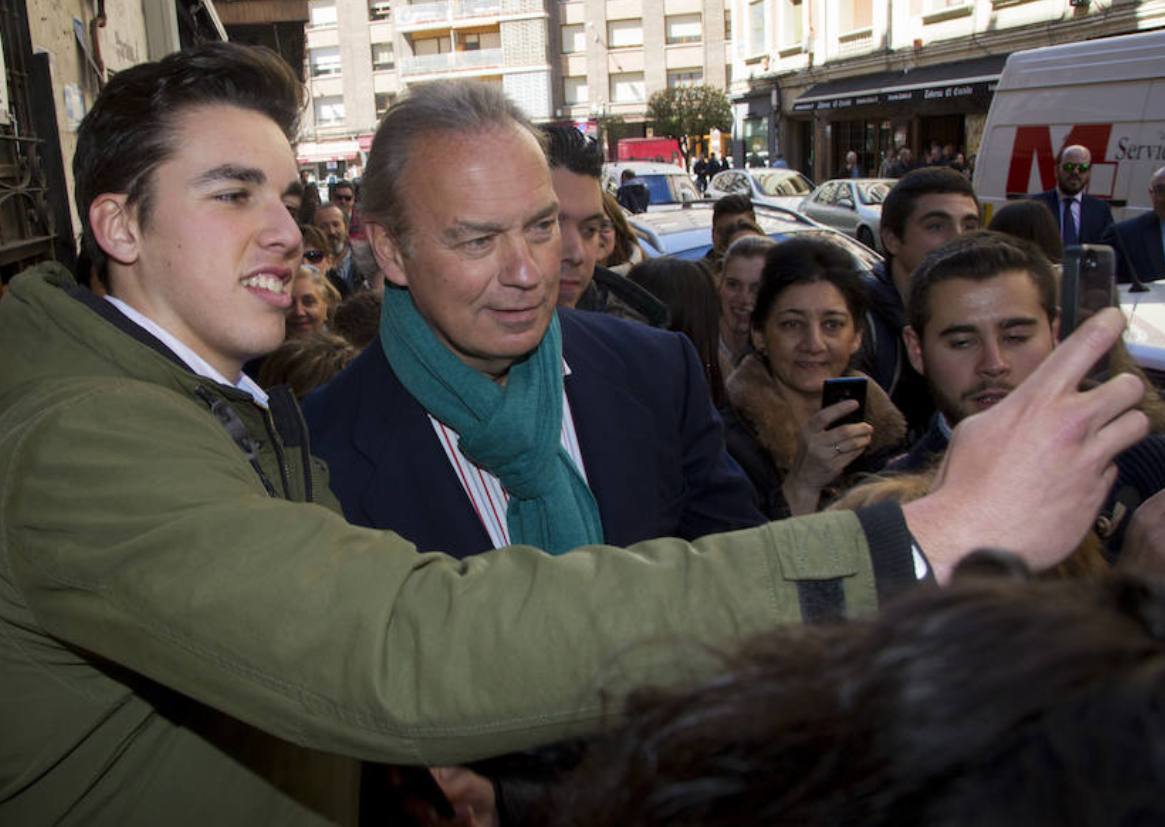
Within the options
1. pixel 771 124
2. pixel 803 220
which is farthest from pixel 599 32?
pixel 803 220

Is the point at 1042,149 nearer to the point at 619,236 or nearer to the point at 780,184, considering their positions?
the point at 619,236

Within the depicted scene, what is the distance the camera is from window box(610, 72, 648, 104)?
5066 centimetres

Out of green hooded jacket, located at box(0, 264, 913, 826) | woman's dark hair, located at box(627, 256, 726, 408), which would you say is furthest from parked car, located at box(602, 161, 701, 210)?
green hooded jacket, located at box(0, 264, 913, 826)

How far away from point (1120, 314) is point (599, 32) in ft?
173

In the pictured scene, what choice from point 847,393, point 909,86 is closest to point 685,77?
point 909,86

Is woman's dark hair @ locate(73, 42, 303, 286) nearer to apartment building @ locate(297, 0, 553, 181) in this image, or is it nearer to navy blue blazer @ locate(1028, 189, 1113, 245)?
navy blue blazer @ locate(1028, 189, 1113, 245)

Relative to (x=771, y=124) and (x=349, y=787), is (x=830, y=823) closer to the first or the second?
(x=349, y=787)

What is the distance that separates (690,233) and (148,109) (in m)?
8.10

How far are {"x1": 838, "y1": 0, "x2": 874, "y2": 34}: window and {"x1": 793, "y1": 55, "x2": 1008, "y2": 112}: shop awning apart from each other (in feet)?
4.70

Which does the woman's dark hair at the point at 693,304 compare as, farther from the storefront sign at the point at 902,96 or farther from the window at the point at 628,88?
the window at the point at 628,88

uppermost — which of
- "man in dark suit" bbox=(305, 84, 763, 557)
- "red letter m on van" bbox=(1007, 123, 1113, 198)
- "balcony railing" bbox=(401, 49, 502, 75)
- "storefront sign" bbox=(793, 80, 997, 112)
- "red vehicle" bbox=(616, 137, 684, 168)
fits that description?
"balcony railing" bbox=(401, 49, 502, 75)

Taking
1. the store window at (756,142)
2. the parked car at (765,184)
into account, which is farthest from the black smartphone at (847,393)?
the store window at (756,142)

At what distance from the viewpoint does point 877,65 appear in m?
27.9

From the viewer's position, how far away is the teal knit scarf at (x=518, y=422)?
1.90 meters
